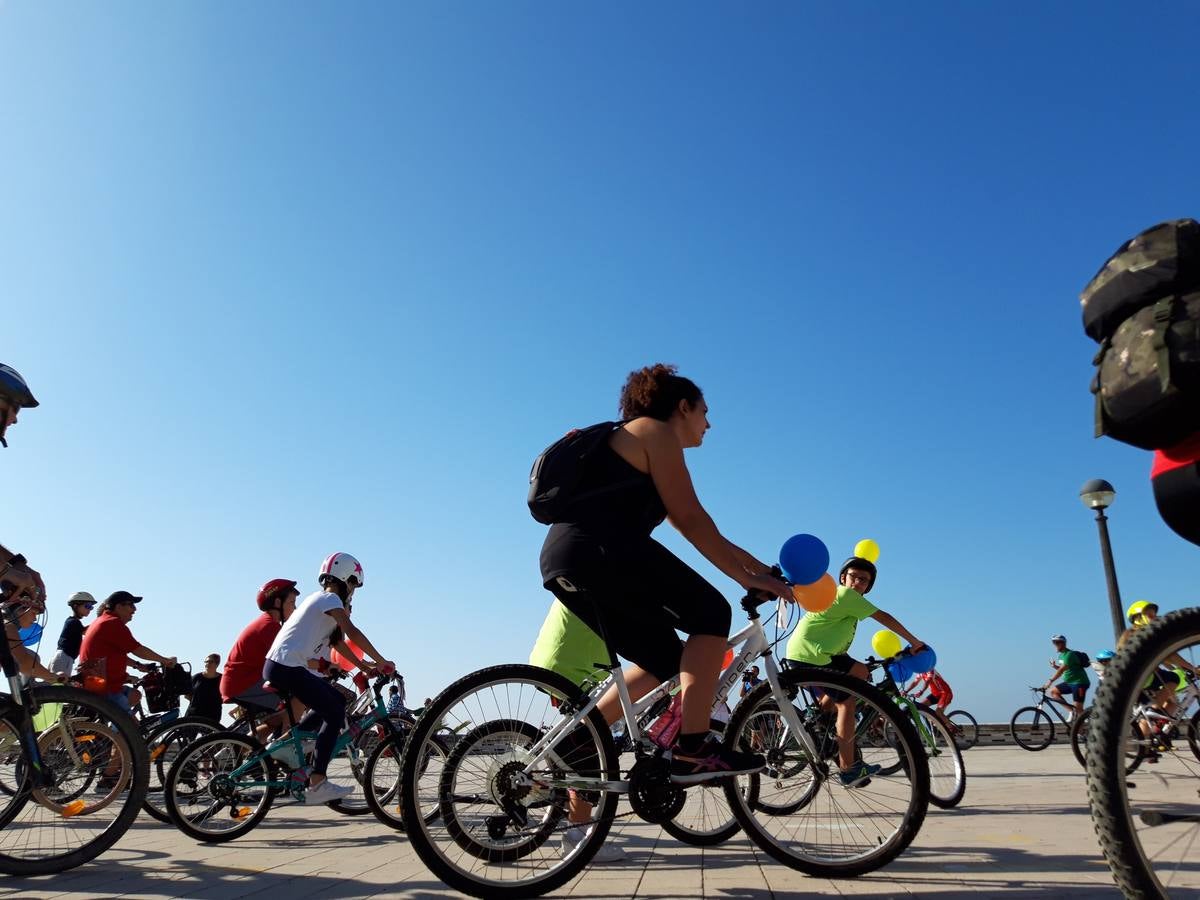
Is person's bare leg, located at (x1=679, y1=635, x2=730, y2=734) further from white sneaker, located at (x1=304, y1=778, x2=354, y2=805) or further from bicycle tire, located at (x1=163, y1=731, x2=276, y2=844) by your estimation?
bicycle tire, located at (x1=163, y1=731, x2=276, y2=844)

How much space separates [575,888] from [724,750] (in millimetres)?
789

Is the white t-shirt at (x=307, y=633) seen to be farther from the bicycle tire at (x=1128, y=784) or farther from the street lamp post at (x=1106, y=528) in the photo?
the street lamp post at (x=1106, y=528)

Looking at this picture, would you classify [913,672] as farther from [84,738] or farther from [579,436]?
[84,738]

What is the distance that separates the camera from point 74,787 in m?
4.40

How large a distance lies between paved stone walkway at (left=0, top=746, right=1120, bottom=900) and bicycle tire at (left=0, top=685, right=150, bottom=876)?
0.14 meters

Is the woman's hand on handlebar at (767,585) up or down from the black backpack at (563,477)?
down

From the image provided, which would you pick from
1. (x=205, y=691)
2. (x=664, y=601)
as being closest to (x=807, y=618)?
(x=664, y=601)

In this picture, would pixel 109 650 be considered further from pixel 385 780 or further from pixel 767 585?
pixel 767 585

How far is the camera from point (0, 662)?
13.7ft

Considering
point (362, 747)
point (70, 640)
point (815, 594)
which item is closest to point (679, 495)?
point (815, 594)

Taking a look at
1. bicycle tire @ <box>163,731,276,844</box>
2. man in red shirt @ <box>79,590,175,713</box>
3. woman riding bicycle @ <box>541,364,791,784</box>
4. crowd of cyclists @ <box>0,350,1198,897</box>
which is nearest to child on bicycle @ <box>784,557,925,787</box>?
crowd of cyclists @ <box>0,350,1198,897</box>

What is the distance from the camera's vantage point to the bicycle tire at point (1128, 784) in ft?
7.13

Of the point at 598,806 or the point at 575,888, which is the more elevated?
the point at 598,806

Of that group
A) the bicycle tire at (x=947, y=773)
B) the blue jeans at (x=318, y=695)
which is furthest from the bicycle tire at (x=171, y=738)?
the bicycle tire at (x=947, y=773)
